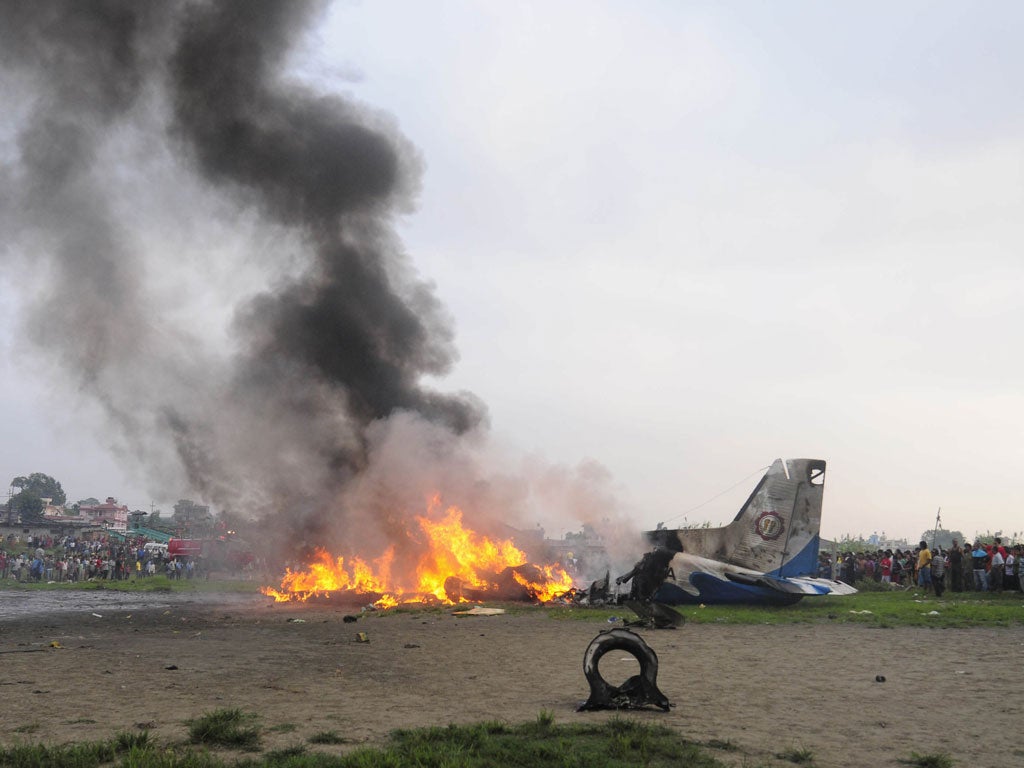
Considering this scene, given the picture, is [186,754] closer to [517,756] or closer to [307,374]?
[517,756]

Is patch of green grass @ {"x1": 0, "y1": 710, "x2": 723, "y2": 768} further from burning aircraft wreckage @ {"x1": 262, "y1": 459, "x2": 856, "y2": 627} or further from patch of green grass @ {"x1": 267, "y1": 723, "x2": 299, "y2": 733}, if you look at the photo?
burning aircraft wreckage @ {"x1": 262, "y1": 459, "x2": 856, "y2": 627}

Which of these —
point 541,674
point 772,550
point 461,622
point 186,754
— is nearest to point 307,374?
point 461,622

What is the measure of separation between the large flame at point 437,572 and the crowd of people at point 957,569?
11.8 metres

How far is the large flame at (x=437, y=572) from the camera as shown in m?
27.4

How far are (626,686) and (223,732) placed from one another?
195 inches

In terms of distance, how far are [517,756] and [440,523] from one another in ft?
71.5

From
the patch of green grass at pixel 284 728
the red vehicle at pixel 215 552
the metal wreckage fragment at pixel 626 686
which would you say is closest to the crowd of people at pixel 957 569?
the metal wreckage fragment at pixel 626 686

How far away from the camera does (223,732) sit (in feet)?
25.6

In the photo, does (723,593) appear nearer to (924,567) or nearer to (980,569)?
(924,567)

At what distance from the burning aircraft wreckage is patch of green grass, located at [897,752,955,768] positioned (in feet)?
54.0

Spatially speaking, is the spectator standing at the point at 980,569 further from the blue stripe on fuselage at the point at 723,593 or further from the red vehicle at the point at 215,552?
the red vehicle at the point at 215,552

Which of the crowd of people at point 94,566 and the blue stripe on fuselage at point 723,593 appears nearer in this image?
the blue stripe on fuselage at point 723,593

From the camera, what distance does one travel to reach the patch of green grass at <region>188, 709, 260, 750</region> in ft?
25.2

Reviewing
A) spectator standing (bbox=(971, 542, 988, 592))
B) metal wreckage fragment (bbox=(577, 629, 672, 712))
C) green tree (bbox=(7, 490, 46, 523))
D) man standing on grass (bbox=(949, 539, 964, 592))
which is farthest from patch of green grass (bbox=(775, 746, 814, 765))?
green tree (bbox=(7, 490, 46, 523))
